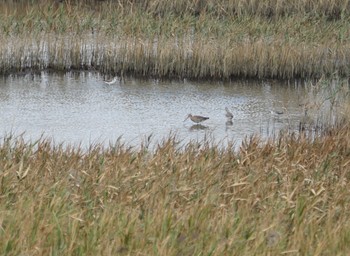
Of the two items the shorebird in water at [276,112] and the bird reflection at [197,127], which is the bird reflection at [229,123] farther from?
the shorebird in water at [276,112]

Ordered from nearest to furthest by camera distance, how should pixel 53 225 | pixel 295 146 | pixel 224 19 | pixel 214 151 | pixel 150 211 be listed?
pixel 53 225 → pixel 150 211 → pixel 214 151 → pixel 295 146 → pixel 224 19

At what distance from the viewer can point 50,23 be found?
14023mm

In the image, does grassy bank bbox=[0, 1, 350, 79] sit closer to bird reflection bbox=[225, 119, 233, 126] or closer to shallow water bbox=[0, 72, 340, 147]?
shallow water bbox=[0, 72, 340, 147]

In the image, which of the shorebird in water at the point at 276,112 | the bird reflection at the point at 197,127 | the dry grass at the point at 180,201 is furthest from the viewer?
the shorebird in water at the point at 276,112

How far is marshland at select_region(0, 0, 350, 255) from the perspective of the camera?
174 inches

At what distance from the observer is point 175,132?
910cm

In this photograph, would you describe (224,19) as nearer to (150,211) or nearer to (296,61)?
(296,61)

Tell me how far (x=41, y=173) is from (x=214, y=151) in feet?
5.33

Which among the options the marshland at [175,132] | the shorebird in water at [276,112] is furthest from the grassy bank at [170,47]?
the shorebird in water at [276,112]

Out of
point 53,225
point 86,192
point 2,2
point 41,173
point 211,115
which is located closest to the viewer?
point 53,225

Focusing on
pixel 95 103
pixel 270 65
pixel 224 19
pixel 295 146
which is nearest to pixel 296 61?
pixel 270 65

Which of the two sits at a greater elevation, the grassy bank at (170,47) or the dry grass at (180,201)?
the dry grass at (180,201)

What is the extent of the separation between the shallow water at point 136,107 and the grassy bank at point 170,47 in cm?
31

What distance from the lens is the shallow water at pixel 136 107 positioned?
404 inches
